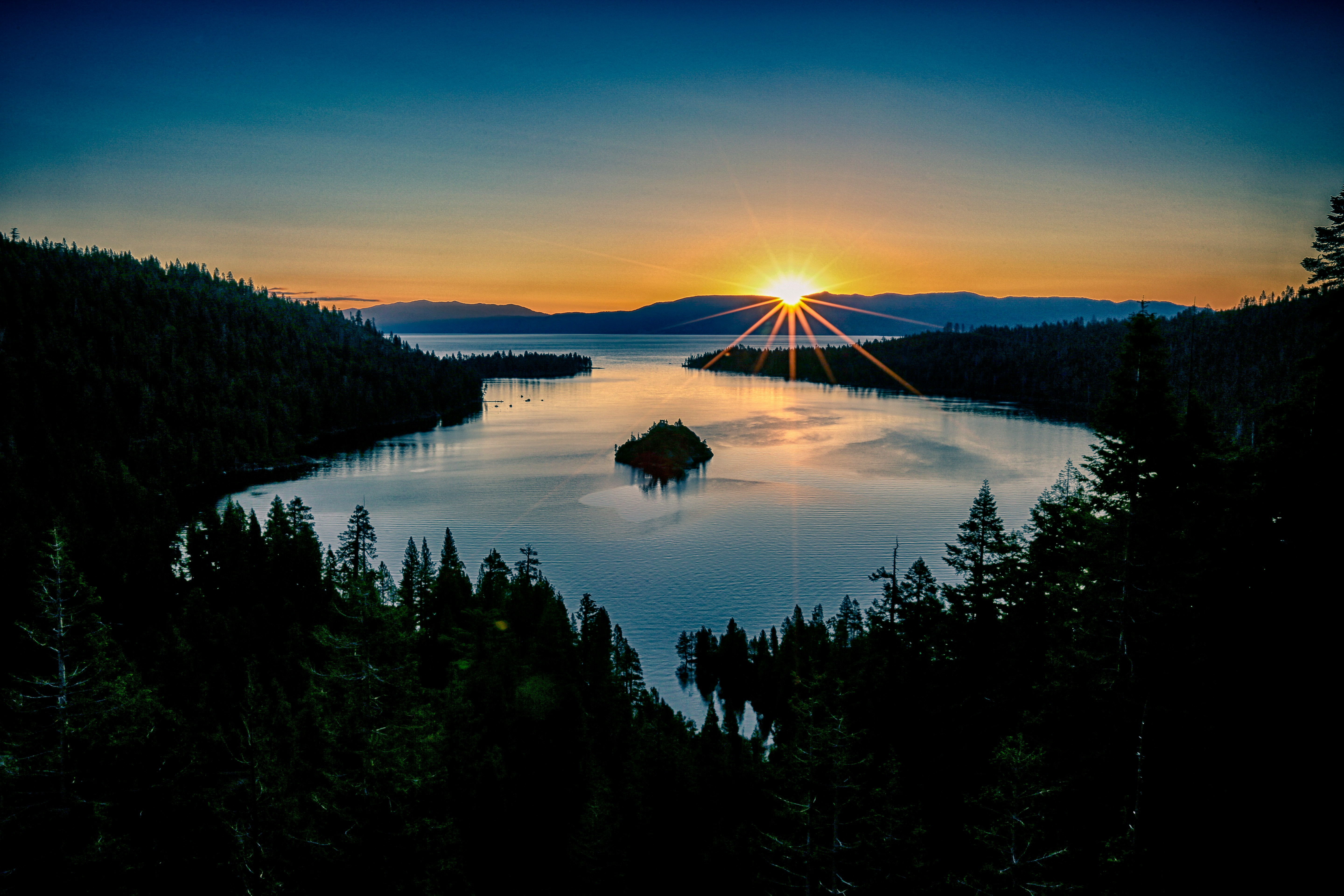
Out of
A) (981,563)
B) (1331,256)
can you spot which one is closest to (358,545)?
(981,563)

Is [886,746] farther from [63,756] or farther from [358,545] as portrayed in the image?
[358,545]

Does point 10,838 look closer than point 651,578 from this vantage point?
Yes

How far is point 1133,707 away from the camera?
13195 mm

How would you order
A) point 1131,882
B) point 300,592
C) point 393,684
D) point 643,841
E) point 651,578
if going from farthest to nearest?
point 651,578 < point 300,592 < point 643,841 < point 393,684 < point 1131,882

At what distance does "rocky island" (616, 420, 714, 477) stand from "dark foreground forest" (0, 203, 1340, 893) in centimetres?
8176

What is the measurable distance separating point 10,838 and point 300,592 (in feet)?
128

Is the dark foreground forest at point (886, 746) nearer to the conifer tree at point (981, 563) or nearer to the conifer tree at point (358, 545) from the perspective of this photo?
the conifer tree at point (981, 563)

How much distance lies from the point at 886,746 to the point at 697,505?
229ft

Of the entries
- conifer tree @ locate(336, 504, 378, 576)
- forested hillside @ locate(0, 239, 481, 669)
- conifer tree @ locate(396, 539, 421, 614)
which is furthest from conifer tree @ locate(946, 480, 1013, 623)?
conifer tree @ locate(336, 504, 378, 576)

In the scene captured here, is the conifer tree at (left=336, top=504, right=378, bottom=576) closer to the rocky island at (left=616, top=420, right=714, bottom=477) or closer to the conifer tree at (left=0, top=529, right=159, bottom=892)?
the conifer tree at (left=0, top=529, right=159, bottom=892)

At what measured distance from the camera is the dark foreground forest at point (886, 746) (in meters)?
12.6

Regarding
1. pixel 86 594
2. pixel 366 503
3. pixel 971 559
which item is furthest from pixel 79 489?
pixel 971 559

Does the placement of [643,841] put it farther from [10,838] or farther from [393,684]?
[10,838]

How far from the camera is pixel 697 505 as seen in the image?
9144 centimetres
